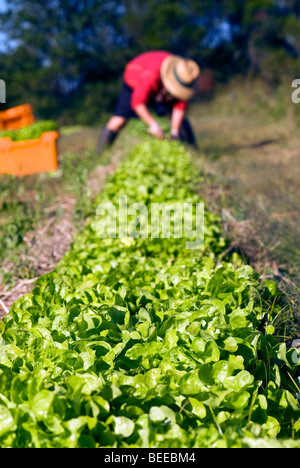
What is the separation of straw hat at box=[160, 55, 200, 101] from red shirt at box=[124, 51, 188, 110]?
0.53 ft

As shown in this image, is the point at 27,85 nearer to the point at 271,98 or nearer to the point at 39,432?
the point at 271,98

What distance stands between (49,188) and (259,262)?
4.26m

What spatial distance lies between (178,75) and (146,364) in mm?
5756

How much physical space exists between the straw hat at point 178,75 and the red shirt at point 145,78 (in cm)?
16

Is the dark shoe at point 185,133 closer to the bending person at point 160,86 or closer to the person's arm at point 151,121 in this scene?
the bending person at point 160,86

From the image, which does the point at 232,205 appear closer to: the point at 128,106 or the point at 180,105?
the point at 180,105

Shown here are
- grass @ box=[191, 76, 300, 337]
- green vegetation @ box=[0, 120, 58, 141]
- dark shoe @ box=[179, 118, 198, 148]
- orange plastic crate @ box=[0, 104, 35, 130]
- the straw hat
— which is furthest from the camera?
orange plastic crate @ box=[0, 104, 35, 130]

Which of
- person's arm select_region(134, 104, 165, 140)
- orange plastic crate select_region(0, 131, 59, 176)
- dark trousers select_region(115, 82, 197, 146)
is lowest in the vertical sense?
orange plastic crate select_region(0, 131, 59, 176)

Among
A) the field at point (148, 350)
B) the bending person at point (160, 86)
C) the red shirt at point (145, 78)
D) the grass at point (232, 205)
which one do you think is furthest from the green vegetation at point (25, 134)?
the field at point (148, 350)

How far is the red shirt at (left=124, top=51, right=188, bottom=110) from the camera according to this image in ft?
21.8

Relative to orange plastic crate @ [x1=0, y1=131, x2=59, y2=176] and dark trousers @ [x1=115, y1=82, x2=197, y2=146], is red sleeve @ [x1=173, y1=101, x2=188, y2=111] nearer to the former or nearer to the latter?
dark trousers @ [x1=115, y1=82, x2=197, y2=146]

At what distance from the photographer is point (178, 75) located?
21.7 feet

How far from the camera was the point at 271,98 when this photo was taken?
19.2 meters

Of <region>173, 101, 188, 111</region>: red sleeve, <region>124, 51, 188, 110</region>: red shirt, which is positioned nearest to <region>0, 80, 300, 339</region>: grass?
<region>173, 101, 188, 111</region>: red sleeve
